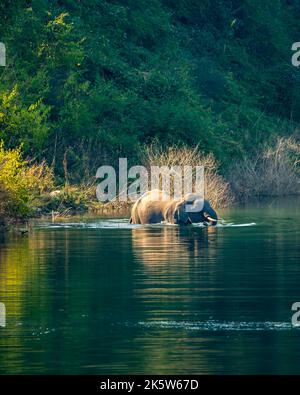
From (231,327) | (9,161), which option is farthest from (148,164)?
(231,327)

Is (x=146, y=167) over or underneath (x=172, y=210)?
over

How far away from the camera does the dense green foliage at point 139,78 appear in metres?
46.1

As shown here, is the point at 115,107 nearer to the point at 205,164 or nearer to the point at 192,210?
the point at 205,164

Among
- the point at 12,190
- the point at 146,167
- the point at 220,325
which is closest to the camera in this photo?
the point at 220,325

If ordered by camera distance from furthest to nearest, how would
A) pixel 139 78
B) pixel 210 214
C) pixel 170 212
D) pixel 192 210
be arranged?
pixel 139 78
pixel 170 212
pixel 192 210
pixel 210 214

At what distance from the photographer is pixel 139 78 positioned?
174ft

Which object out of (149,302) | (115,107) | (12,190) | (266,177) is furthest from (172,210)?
(149,302)

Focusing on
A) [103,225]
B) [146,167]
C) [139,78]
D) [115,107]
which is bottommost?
[103,225]

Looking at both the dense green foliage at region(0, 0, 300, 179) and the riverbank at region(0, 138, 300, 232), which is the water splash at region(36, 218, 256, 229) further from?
the dense green foliage at region(0, 0, 300, 179)

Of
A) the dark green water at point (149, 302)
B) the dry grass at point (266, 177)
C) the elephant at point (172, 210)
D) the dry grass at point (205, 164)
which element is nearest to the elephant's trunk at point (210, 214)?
the elephant at point (172, 210)

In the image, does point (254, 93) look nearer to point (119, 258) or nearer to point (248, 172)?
point (248, 172)

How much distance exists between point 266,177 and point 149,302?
3178cm

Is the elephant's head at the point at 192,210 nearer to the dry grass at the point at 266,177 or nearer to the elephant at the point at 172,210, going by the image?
the elephant at the point at 172,210

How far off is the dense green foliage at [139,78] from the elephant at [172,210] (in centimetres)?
609
